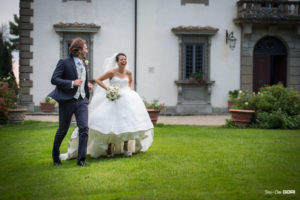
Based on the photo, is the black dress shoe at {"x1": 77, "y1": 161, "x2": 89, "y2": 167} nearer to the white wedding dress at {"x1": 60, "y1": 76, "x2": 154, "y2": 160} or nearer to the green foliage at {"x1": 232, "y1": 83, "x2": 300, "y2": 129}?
the white wedding dress at {"x1": 60, "y1": 76, "x2": 154, "y2": 160}

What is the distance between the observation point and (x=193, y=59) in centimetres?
1598

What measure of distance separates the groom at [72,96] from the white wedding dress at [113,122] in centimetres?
46

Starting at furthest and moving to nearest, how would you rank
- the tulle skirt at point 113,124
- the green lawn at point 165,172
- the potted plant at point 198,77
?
the potted plant at point 198,77 < the tulle skirt at point 113,124 < the green lawn at point 165,172

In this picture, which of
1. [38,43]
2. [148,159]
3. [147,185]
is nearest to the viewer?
[147,185]

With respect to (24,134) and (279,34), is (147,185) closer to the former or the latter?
(24,134)

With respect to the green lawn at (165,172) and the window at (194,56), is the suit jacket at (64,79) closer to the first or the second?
the green lawn at (165,172)

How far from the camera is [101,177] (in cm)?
461

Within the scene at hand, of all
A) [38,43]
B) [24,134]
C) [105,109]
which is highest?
[38,43]

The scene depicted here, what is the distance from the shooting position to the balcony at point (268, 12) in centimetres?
1527

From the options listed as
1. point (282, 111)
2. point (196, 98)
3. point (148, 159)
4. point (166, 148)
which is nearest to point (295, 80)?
point (196, 98)

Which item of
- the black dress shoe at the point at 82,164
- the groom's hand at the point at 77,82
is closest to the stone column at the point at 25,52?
the black dress shoe at the point at 82,164

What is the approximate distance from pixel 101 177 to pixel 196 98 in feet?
38.3

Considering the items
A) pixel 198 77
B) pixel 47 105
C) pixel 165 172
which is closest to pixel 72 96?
pixel 165 172

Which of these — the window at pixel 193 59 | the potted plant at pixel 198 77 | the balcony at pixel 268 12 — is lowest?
the potted plant at pixel 198 77
